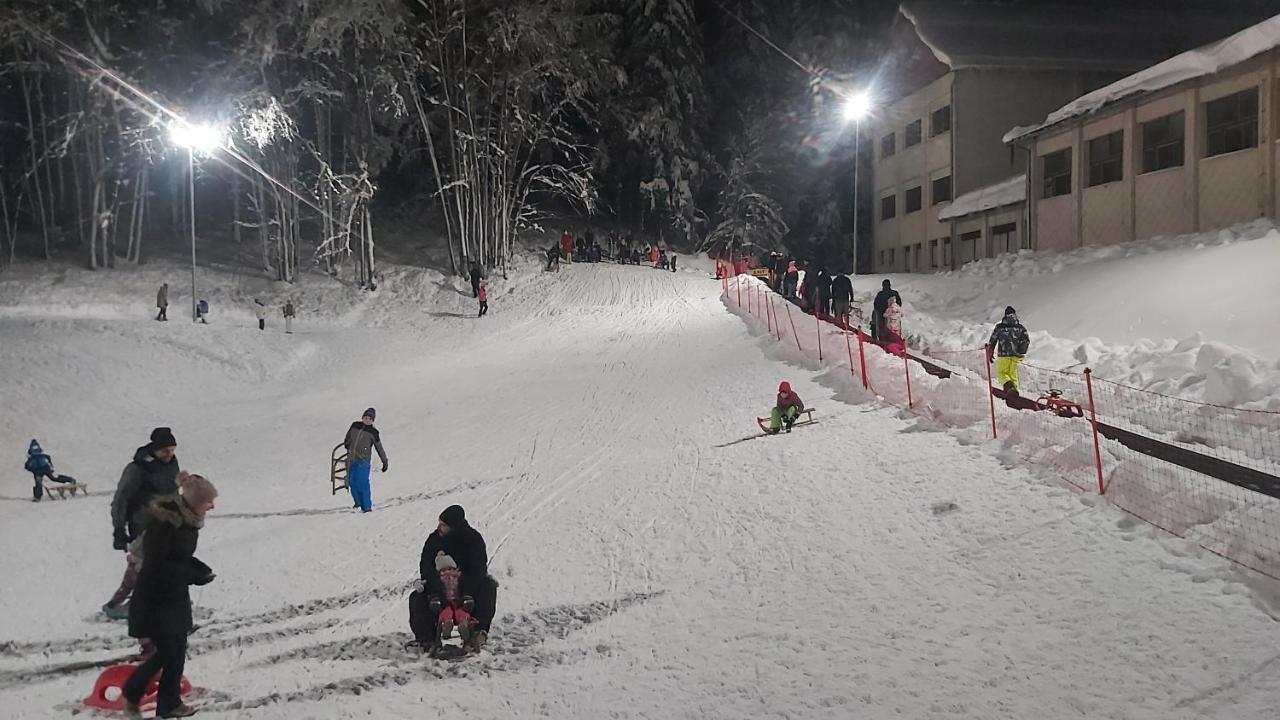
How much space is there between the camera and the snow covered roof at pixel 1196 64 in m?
18.2

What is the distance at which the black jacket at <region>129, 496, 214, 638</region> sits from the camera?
4.73 metres

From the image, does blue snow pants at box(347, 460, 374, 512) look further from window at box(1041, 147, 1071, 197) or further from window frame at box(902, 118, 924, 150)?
window frame at box(902, 118, 924, 150)

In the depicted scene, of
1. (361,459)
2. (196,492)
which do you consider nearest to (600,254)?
(361,459)

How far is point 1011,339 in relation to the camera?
12.6 metres

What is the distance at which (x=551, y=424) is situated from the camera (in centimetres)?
1548

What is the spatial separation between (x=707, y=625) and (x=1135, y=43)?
40.3 m

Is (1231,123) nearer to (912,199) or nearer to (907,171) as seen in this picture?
(912,199)

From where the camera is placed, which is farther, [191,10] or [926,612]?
[191,10]

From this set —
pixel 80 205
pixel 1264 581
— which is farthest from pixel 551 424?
pixel 80 205

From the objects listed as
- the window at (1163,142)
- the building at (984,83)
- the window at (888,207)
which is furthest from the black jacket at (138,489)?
the window at (888,207)

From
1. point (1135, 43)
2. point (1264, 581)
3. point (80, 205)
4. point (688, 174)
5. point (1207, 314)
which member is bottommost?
point (1264, 581)

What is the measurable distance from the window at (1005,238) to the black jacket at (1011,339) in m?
19.9

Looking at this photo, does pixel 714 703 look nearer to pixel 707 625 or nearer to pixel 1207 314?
pixel 707 625

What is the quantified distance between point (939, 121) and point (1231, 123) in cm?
1843
